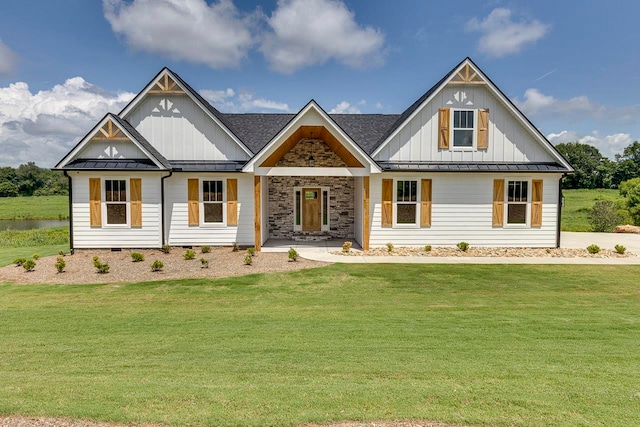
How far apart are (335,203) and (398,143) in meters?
4.29

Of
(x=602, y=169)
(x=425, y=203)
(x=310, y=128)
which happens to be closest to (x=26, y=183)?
(x=310, y=128)

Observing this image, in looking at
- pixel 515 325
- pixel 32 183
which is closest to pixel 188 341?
pixel 515 325

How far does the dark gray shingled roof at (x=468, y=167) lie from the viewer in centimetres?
1355

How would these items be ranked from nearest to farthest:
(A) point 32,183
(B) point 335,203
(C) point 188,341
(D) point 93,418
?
(D) point 93,418 < (C) point 188,341 < (B) point 335,203 < (A) point 32,183

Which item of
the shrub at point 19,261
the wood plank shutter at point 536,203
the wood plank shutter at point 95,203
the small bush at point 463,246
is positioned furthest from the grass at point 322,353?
the wood plank shutter at point 536,203

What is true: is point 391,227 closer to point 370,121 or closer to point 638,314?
point 370,121

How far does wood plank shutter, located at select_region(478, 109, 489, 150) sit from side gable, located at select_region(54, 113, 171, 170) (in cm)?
1199

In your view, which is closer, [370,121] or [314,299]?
[314,299]

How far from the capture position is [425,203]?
1399 centimetres

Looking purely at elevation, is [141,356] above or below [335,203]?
below

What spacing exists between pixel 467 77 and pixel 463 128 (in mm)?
1892

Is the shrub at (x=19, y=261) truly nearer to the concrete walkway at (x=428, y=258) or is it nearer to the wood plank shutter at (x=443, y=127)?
the concrete walkway at (x=428, y=258)

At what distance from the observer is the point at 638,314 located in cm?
671

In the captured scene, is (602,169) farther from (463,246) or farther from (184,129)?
(184,129)
